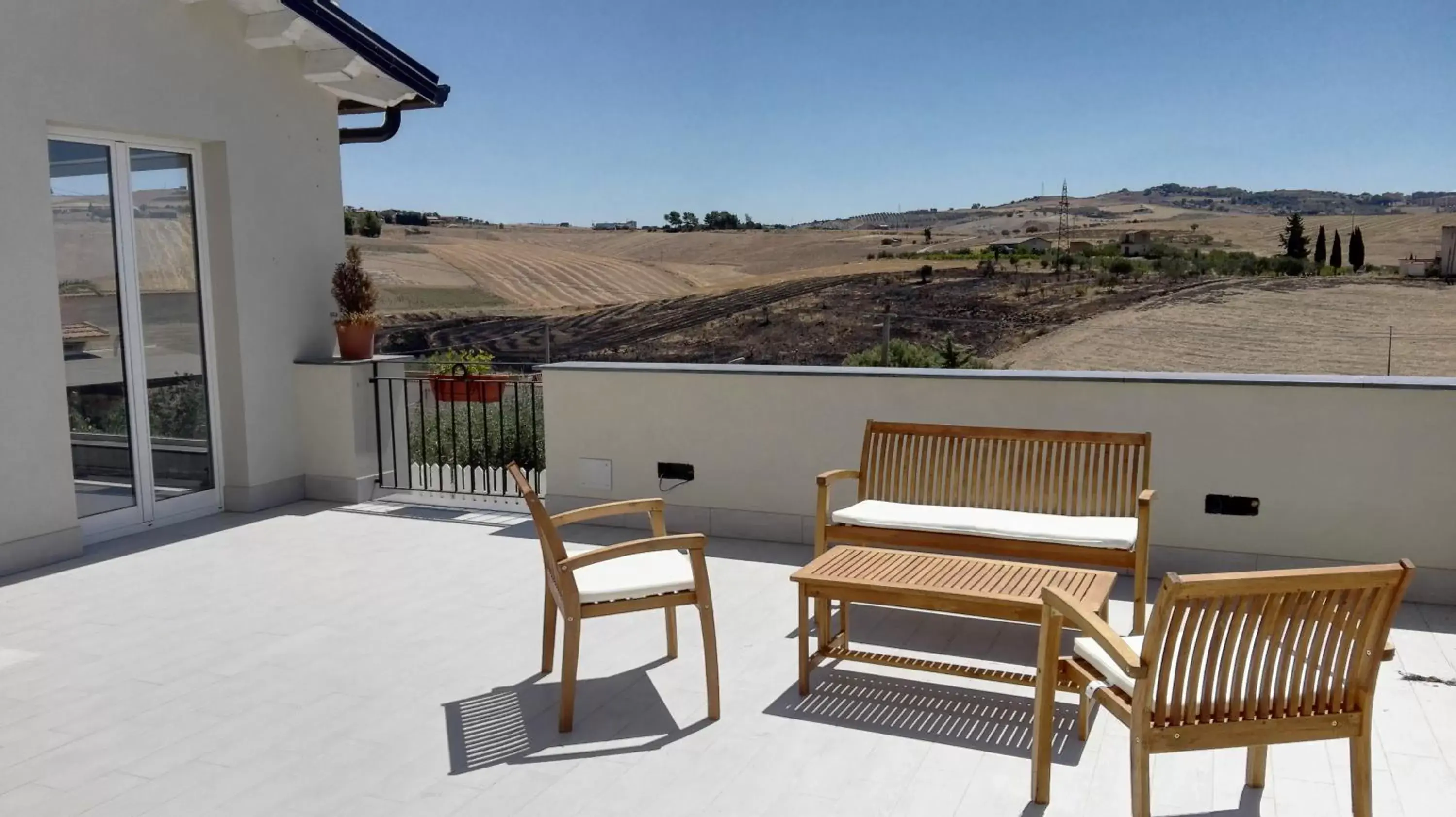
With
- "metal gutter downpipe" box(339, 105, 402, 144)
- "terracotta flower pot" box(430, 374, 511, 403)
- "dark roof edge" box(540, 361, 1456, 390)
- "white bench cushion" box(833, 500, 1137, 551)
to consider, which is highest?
"metal gutter downpipe" box(339, 105, 402, 144)

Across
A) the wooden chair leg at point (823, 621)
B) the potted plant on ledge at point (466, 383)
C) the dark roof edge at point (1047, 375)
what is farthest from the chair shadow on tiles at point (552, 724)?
the potted plant on ledge at point (466, 383)

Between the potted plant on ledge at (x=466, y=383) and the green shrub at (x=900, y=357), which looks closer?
the potted plant on ledge at (x=466, y=383)

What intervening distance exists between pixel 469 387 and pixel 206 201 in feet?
6.47

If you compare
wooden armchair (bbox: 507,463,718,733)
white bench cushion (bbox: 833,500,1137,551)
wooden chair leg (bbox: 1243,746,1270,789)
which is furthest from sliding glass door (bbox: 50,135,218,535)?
wooden chair leg (bbox: 1243,746,1270,789)

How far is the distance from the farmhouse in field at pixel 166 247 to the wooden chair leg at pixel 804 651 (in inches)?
161

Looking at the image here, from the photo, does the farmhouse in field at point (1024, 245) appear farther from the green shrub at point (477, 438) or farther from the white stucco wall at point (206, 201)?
the white stucco wall at point (206, 201)

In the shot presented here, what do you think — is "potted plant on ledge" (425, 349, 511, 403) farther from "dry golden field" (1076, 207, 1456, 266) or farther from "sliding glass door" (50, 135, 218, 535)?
"dry golden field" (1076, 207, 1456, 266)

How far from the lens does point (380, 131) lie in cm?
751

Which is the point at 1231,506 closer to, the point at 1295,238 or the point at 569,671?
the point at 569,671

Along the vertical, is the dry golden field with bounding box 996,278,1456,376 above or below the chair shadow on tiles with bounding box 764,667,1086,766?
above

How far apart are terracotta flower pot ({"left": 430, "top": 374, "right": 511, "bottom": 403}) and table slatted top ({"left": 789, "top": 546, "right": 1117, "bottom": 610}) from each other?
151 inches

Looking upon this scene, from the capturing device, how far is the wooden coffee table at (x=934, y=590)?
3332 millimetres

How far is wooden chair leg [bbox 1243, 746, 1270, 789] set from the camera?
2.75m

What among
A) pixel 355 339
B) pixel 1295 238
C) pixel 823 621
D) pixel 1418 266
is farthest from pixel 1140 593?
pixel 1295 238
